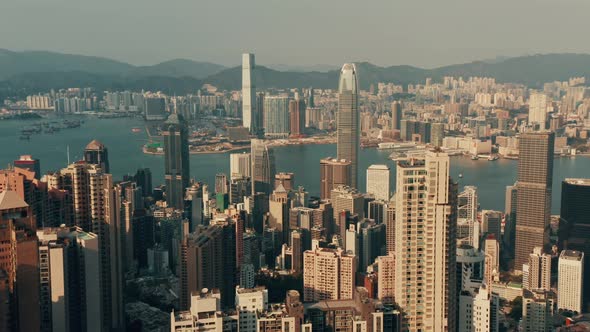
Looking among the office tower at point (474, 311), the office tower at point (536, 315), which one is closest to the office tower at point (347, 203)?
the office tower at point (536, 315)

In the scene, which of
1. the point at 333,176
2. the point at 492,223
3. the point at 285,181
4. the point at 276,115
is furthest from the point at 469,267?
the point at 276,115

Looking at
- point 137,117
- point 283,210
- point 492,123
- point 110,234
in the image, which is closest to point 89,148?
point 283,210

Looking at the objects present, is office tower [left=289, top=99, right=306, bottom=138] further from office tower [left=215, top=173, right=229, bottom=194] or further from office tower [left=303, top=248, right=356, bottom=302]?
office tower [left=303, top=248, right=356, bottom=302]

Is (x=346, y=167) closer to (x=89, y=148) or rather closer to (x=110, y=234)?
(x=89, y=148)

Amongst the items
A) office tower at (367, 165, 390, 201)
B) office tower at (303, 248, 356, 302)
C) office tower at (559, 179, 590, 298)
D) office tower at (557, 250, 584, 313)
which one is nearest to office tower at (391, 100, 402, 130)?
office tower at (367, 165, 390, 201)

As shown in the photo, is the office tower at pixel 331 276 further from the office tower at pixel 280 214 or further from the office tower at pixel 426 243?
the office tower at pixel 280 214

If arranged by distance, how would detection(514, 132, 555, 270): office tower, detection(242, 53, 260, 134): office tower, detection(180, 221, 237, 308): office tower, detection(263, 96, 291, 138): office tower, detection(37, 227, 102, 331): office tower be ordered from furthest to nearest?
detection(242, 53, 260, 134): office tower
detection(263, 96, 291, 138): office tower
detection(514, 132, 555, 270): office tower
detection(180, 221, 237, 308): office tower
detection(37, 227, 102, 331): office tower
